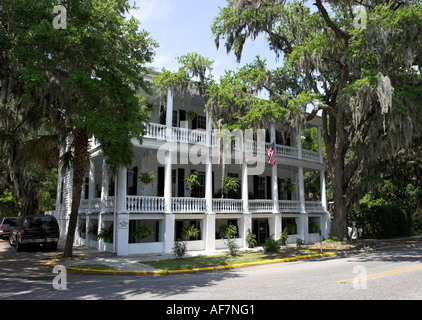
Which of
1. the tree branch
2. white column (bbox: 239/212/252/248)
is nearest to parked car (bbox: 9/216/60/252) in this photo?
white column (bbox: 239/212/252/248)

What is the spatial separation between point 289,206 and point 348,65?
10059 millimetres

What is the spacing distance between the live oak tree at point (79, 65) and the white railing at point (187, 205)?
4.49m

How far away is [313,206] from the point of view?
2469 centimetres

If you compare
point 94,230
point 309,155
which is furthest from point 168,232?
point 309,155

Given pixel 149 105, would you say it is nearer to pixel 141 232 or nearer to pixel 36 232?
pixel 141 232

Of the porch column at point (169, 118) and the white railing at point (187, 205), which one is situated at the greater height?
the porch column at point (169, 118)

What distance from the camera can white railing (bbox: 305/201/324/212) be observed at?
79.3 ft

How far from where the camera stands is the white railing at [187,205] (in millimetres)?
18328

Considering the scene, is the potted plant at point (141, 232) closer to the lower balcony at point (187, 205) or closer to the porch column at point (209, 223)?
the lower balcony at point (187, 205)

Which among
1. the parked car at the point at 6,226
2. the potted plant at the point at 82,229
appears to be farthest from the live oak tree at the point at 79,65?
the parked car at the point at 6,226

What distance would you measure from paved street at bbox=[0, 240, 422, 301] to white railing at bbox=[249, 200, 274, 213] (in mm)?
8638

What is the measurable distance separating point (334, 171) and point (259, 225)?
6232 mm

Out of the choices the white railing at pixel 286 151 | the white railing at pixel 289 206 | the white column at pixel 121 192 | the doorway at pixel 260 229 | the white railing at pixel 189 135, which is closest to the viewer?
the white column at pixel 121 192

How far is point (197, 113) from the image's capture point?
2183 cm
